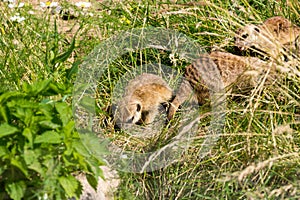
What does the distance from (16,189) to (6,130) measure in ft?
0.80

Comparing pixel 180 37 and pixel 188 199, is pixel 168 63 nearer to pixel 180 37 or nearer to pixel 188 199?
pixel 180 37

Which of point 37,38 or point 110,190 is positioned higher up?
point 37,38

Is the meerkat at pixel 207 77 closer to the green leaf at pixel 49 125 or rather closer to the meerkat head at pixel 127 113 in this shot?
the meerkat head at pixel 127 113

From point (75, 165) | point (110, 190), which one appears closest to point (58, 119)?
point (75, 165)

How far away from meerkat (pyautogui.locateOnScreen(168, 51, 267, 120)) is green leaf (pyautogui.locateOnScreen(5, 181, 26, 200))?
127cm

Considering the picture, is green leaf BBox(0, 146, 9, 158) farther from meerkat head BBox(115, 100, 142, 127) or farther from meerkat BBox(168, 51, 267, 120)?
meerkat BBox(168, 51, 267, 120)

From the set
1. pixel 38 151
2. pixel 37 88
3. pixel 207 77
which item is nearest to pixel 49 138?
pixel 38 151

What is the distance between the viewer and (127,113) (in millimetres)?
3801

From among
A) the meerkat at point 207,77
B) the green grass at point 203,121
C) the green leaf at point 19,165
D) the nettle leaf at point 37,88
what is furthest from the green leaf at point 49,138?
the meerkat at point 207,77

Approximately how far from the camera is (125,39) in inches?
170

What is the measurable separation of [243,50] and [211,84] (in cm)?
33

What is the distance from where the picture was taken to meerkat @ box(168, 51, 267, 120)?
3797mm

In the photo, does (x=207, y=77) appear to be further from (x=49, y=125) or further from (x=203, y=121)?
(x=49, y=125)

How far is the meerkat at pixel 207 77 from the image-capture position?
149 inches
